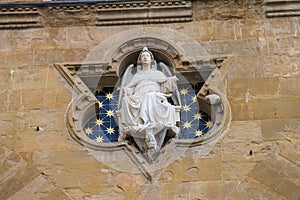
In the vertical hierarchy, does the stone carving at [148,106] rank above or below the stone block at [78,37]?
below

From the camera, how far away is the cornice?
15.6 metres

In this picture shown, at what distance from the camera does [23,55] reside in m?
15.2

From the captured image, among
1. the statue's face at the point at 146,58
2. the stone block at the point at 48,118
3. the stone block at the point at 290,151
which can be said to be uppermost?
the statue's face at the point at 146,58

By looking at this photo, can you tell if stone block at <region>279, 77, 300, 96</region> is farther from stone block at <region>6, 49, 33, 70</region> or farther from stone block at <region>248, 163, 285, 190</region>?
stone block at <region>6, 49, 33, 70</region>

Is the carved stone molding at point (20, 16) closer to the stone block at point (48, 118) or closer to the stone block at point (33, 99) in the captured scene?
the stone block at point (33, 99)

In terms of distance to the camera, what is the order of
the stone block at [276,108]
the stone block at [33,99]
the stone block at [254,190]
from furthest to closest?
1. the stone block at [33,99]
2. the stone block at [276,108]
3. the stone block at [254,190]

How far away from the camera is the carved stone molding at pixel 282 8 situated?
15.6 meters

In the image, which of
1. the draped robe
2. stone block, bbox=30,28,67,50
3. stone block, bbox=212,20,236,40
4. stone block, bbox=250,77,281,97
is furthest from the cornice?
stone block, bbox=250,77,281,97

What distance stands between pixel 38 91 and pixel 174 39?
2.17 metres

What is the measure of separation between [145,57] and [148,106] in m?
Answer: 1.14

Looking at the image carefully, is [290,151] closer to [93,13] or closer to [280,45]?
[280,45]

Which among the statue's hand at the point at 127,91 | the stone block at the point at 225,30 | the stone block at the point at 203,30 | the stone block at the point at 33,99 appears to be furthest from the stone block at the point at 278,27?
the stone block at the point at 33,99

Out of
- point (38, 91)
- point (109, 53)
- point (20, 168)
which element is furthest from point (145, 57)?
point (20, 168)

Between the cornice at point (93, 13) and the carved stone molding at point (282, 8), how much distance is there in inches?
45.8
